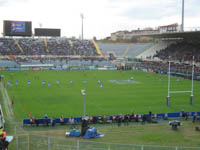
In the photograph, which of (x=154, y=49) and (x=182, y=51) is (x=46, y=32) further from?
(x=182, y=51)

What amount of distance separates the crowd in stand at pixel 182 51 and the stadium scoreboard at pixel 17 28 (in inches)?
1395

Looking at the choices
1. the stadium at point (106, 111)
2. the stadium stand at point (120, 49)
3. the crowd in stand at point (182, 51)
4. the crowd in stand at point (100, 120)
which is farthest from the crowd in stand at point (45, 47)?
the crowd in stand at point (100, 120)

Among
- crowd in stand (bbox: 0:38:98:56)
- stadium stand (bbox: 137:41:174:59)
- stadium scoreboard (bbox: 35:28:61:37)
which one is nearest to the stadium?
stadium stand (bbox: 137:41:174:59)

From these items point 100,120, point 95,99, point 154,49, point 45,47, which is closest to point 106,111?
point 100,120

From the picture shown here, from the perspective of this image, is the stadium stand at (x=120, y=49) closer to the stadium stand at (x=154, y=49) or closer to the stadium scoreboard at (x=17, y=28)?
the stadium stand at (x=154, y=49)

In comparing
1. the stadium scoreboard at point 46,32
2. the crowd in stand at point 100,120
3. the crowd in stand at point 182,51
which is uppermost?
the stadium scoreboard at point 46,32

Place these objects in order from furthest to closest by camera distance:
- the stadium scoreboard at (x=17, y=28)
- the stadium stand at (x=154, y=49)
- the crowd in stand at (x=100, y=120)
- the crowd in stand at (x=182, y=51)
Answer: the stadium scoreboard at (x=17, y=28)
the stadium stand at (x=154, y=49)
the crowd in stand at (x=182, y=51)
the crowd in stand at (x=100, y=120)

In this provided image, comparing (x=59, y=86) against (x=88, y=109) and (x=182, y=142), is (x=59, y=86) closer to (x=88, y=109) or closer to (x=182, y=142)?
(x=88, y=109)

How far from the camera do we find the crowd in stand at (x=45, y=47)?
7531 cm

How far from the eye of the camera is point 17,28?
2963 inches

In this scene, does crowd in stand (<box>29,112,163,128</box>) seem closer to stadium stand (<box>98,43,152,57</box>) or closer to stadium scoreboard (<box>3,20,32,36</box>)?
stadium scoreboard (<box>3,20,32,36</box>)

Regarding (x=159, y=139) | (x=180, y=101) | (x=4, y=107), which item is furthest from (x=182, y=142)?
(x=4, y=107)

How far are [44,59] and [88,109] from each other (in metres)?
50.3

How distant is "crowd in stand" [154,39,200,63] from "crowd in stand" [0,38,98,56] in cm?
2245
